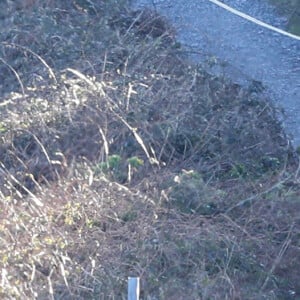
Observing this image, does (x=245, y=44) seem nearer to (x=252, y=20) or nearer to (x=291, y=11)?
(x=252, y=20)

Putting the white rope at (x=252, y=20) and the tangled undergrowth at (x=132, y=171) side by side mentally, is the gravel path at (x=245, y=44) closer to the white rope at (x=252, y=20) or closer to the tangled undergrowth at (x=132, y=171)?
the white rope at (x=252, y=20)

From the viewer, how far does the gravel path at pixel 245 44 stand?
10562 mm

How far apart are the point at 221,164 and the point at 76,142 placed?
1167 mm

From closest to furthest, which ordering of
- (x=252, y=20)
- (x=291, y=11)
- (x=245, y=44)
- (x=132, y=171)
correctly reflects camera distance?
1. (x=132, y=171)
2. (x=245, y=44)
3. (x=252, y=20)
4. (x=291, y=11)

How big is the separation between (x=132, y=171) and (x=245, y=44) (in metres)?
4.18

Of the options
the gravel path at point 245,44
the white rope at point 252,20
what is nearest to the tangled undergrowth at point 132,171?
the gravel path at point 245,44

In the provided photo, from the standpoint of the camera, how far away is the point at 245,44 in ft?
38.3

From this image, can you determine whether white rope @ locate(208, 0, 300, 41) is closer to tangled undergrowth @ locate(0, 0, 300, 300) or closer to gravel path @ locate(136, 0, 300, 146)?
gravel path @ locate(136, 0, 300, 146)

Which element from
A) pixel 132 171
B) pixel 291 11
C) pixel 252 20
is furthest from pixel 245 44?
pixel 132 171

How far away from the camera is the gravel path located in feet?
34.7

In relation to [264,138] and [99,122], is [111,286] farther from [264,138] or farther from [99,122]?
[264,138]

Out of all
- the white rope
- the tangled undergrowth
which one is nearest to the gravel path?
the white rope

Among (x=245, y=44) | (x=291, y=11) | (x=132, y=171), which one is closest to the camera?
(x=132, y=171)

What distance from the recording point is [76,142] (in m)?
8.35
